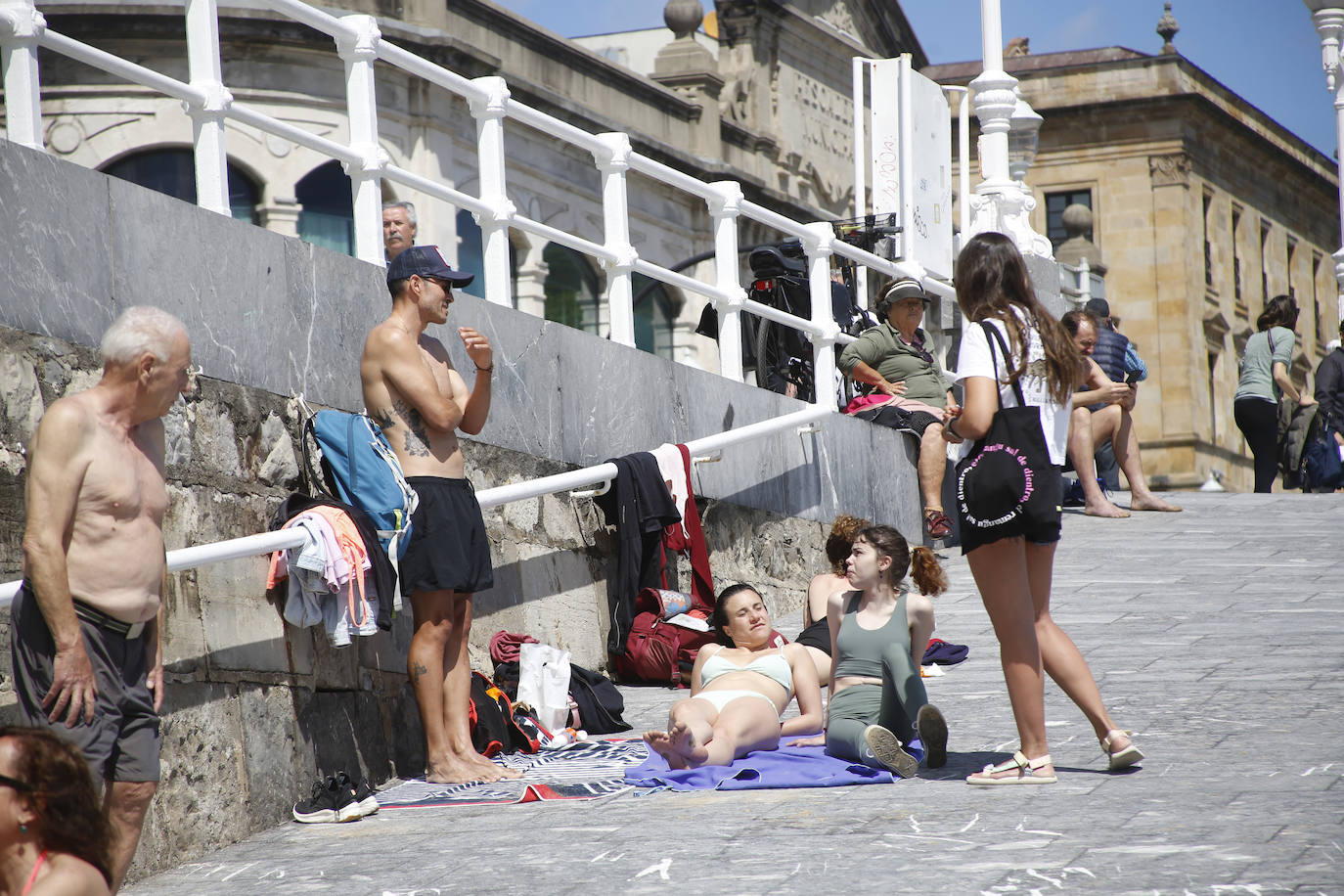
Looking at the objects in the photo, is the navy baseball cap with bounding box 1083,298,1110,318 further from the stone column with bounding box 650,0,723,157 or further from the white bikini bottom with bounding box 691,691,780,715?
the stone column with bounding box 650,0,723,157

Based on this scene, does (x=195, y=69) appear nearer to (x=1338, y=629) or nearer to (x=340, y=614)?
(x=340, y=614)

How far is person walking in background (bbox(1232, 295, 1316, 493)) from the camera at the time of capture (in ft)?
47.7

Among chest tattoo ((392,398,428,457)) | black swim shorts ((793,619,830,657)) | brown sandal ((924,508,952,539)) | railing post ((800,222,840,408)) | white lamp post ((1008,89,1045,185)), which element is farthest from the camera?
white lamp post ((1008,89,1045,185))

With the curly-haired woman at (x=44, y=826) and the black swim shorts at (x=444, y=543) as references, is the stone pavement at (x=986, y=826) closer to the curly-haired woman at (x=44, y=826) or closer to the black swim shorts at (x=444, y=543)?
the black swim shorts at (x=444, y=543)

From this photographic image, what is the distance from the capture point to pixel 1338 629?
352 inches

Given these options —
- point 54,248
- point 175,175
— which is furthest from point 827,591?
point 175,175

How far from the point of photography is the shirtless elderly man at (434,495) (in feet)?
22.7

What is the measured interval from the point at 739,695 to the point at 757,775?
62 centimetres

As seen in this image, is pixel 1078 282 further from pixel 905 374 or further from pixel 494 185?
pixel 494 185

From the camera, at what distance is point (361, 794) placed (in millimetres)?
6410

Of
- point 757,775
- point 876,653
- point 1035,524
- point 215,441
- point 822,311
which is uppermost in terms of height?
point 822,311

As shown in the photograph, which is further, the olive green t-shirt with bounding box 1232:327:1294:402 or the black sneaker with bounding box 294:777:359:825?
the olive green t-shirt with bounding box 1232:327:1294:402

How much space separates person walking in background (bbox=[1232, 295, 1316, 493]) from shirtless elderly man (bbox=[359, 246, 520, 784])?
8.84m

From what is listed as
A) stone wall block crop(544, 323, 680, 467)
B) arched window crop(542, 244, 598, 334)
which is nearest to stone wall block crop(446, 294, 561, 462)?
stone wall block crop(544, 323, 680, 467)
